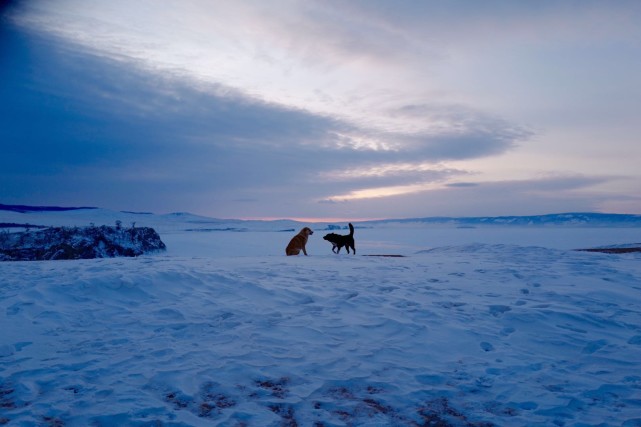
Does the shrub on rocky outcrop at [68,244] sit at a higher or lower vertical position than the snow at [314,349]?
higher

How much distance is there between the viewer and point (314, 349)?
400 centimetres

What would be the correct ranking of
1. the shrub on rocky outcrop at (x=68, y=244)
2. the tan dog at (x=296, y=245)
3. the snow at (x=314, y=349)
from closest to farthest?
1. the snow at (x=314, y=349)
2. the tan dog at (x=296, y=245)
3. the shrub on rocky outcrop at (x=68, y=244)

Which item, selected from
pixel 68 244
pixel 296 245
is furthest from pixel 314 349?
pixel 68 244

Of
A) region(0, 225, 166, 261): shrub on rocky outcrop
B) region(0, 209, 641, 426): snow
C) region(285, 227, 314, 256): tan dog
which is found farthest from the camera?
region(0, 225, 166, 261): shrub on rocky outcrop

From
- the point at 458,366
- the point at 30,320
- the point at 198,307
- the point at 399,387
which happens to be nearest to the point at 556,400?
the point at 458,366

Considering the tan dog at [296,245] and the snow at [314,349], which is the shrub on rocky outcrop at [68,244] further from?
the tan dog at [296,245]

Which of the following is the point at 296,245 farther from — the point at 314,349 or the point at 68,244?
the point at 68,244

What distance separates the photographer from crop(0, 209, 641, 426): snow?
2.82 meters

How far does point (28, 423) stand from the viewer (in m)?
2.58

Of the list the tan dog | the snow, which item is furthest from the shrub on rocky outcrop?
the tan dog

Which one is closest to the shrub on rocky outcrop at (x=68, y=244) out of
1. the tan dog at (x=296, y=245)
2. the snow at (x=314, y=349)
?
the snow at (x=314, y=349)

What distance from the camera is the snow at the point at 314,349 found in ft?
9.27

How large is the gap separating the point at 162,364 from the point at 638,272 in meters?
9.52

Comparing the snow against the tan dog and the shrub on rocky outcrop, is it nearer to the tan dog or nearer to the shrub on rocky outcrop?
the tan dog
